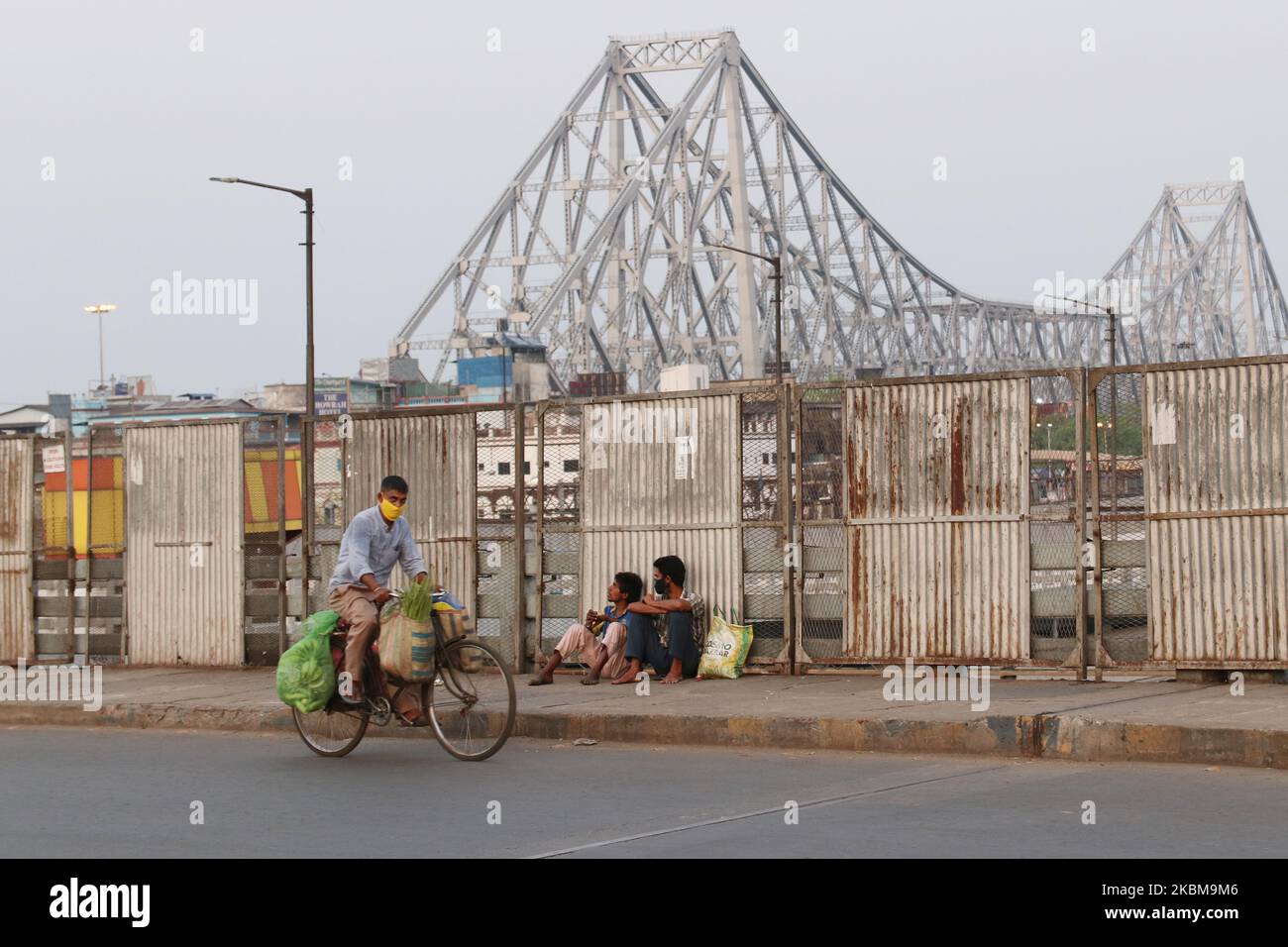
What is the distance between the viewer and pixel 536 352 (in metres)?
102

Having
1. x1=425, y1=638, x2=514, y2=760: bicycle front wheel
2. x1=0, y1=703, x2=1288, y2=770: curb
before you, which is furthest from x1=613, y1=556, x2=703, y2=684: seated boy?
x1=425, y1=638, x2=514, y2=760: bicycle front wheel

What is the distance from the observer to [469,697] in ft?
34.0

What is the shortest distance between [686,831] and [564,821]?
2.21 ft

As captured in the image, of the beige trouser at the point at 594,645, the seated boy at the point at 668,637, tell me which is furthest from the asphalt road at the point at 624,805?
the beige trouser at the point at 594,645

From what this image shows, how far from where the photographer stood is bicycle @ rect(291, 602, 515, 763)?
33.8 ft

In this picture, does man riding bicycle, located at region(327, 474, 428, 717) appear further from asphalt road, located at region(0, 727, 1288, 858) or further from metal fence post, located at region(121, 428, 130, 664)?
metal fence post, located at region(121, 428, 130, 664)

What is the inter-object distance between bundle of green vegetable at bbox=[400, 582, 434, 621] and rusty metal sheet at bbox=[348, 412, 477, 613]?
4049 mm

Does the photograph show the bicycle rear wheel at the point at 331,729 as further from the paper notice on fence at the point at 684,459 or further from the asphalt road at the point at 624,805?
the paper notice on fence at the point at 684,459

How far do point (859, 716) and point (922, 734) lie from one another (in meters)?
0.47

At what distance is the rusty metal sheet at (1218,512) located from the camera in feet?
37.8

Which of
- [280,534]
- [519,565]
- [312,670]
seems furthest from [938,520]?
[280,534]

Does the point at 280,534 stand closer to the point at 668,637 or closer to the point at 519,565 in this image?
the point at 519,565
